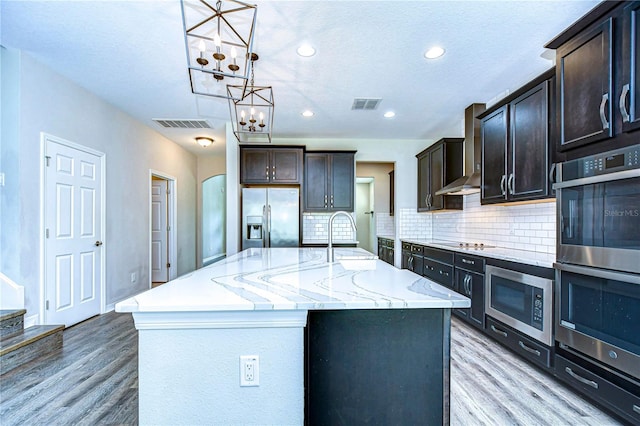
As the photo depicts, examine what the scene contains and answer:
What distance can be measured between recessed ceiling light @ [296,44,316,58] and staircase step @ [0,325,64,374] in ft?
10.9

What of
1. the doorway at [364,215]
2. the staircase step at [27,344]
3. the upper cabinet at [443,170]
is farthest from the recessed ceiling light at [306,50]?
the doorway at [364,215]

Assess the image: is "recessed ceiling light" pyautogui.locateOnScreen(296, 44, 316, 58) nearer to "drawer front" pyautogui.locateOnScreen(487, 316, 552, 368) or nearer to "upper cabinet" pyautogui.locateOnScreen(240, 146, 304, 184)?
"upper cabinet" pyautogui.locateOnScreen(240, 146, 304, 184)

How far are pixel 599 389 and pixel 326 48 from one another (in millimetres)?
3055

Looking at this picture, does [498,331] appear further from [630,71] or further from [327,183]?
[327,183]

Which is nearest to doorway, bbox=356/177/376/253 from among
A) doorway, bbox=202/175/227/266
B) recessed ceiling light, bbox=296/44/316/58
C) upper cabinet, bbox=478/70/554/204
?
doorway, bbox=202/175/227/266

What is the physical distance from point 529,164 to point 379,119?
2.32 metres

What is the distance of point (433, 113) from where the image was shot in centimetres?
437

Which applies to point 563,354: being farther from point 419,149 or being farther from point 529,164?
point 419,149

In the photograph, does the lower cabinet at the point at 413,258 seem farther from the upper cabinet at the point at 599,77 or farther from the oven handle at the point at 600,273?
the upper cabinet at the point at 599,77

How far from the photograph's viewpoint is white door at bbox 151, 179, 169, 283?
612 cm

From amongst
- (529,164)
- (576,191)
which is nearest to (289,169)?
(529,164)

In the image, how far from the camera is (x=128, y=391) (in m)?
2.13

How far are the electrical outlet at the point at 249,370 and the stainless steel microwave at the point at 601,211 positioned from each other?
77.4 inches

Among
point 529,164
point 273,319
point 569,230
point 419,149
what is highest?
point 419,149
